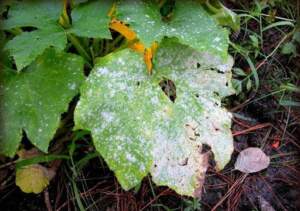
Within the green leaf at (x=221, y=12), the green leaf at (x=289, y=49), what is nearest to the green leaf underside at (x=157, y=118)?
the green leaf at (x=221, y=12)

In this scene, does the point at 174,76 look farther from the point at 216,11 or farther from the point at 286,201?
the point at 286,201

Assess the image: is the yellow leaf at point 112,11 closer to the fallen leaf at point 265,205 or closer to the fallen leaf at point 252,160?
the fallen leaf at point 252,160

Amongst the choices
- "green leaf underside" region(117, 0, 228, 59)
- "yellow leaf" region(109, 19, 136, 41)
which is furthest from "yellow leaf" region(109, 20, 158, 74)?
"green leaf underside" region(117, 0, 228, 59)

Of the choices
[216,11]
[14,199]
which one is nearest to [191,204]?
[14,199]

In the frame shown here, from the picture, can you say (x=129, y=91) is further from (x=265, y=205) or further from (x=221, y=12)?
(x=265, y=205)

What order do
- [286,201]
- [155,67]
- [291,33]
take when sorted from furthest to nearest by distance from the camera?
[291,33], [286,201], [155,67]

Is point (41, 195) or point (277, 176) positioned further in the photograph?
point (277, 176)
